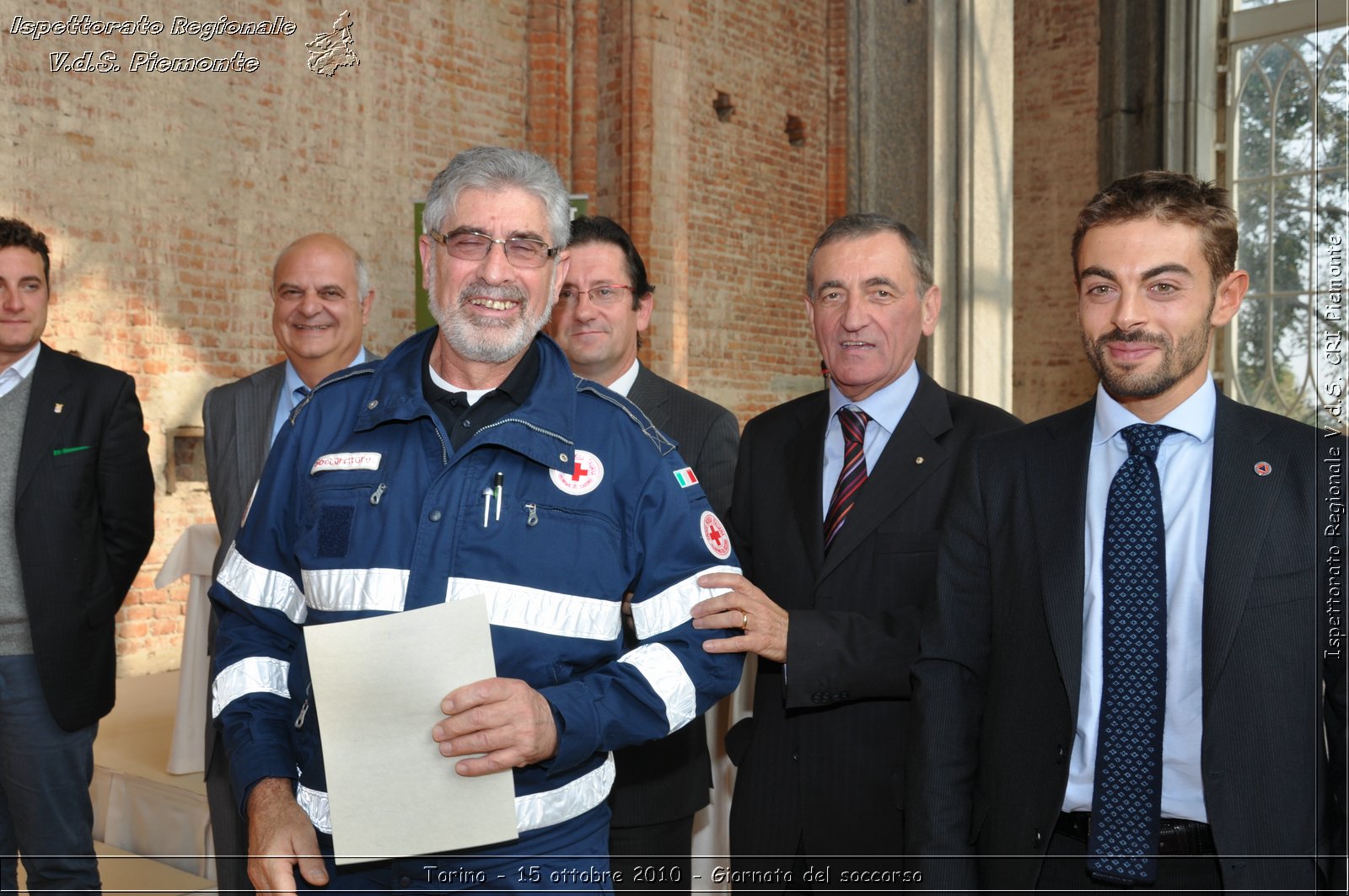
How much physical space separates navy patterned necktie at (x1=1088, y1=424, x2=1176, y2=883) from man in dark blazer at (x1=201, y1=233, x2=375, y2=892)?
93.3 inches

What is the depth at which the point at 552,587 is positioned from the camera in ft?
5.75

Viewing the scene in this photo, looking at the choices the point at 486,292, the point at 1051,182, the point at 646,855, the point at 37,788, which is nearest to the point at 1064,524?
the point at 486,292

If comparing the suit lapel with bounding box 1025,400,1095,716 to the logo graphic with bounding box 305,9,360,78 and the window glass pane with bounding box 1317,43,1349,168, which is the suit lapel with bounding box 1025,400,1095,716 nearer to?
the window glass pane with bounding box 1317,43,1349,168

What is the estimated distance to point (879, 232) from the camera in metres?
2.50

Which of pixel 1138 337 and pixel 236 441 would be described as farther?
pixel 236 441

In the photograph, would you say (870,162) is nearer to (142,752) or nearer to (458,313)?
(458,313)

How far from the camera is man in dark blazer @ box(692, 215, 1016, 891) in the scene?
2.24m

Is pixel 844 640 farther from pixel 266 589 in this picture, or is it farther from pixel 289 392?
pixel 289 392

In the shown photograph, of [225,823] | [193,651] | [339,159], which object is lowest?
[225,823]

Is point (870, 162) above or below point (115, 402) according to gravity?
above

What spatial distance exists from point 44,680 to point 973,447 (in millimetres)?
2909

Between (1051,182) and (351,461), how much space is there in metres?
12.5

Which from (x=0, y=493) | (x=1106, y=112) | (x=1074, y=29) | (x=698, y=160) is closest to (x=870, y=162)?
(x=1106, y=112)

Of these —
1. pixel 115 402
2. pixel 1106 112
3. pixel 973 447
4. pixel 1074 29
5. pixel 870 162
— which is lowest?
pixel 973 447
